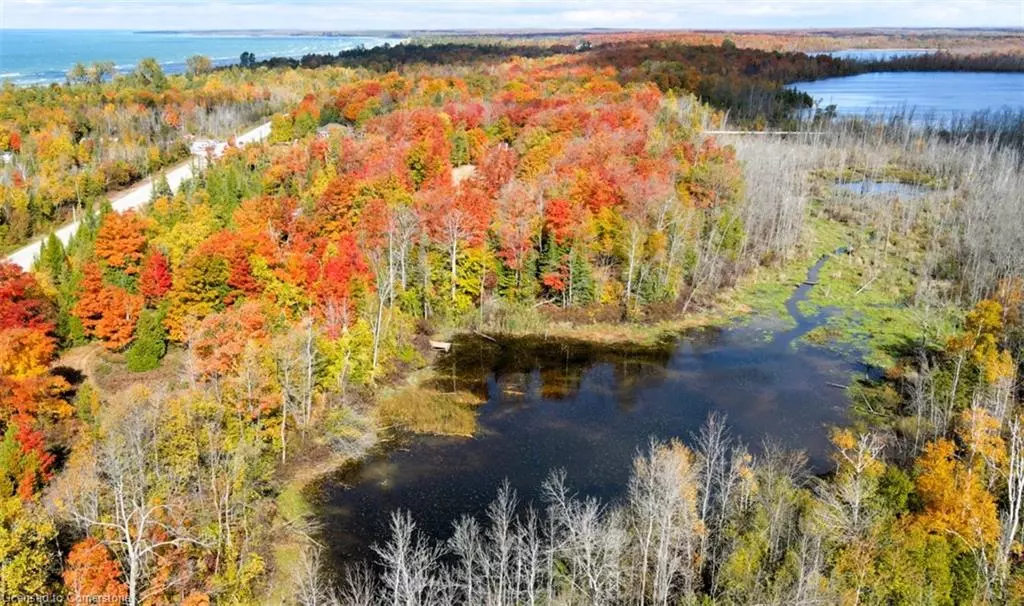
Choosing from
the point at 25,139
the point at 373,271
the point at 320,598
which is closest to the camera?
the point at 320,598

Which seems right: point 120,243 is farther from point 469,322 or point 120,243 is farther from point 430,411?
point 430,411

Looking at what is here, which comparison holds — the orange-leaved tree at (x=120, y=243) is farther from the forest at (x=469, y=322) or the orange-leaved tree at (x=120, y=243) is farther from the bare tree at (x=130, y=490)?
the bare tree at (x=130, y=490)

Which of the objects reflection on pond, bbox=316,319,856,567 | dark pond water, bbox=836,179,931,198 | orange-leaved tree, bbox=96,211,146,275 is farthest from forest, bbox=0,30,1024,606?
dark pond water, bbox=836,179,931,198

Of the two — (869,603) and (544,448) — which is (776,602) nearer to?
(869,603)

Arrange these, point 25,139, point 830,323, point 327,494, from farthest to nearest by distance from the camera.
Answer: point 25,139, point 830,323, point 327,494

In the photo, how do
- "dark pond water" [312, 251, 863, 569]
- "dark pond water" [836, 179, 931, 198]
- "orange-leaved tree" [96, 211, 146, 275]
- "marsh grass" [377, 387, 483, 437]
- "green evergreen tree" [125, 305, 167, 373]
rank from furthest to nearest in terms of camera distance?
1. "dark pond water" [836, 179, 931, 198]
2. "orange-leaved tree" [96, 211, 146, 275]
3. "green evergreen tree" [125, 305, 167, 373]
4. "marsh grass" [377, 387, 483, 437]
5. "dark pond water" [312, 251, 863, 569]

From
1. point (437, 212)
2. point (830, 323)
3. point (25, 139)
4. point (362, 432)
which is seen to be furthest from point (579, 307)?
point (25, 139)

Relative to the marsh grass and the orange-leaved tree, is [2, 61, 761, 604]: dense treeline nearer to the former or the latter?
the orange-leaved tree
